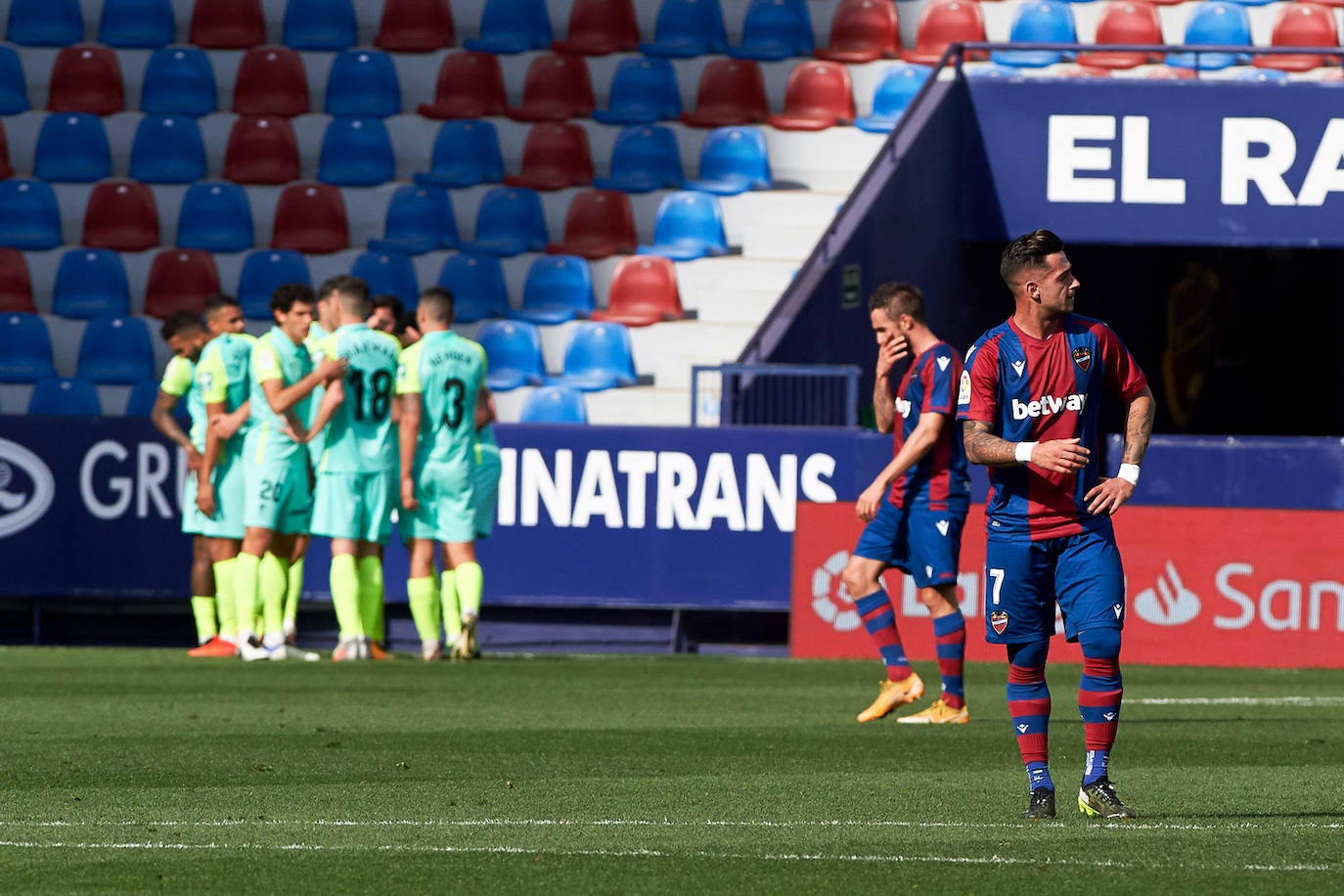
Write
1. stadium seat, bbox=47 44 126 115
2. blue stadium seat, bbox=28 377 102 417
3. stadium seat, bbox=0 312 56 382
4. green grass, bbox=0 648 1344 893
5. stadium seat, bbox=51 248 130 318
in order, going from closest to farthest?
green grass, bbox=0 648 1344 893 < blue stadium seat, bbox=28 377 102 417 < stadium seat, bbox=0 312 56 382 < stadium seat, bbox=51 248 130 318 < stadium seat, bbox=47 44 126 115

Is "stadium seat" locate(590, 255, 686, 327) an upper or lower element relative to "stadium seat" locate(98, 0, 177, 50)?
lower

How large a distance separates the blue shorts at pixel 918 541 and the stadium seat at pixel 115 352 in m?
9.62

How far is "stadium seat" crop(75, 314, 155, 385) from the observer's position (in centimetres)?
1842

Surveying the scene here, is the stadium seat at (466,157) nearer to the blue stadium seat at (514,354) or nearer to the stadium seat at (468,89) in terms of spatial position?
the stadium seat at (468,89)

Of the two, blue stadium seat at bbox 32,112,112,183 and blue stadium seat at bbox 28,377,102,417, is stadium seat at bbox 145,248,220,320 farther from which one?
blue stadium seat at bbox 32,112,112,183

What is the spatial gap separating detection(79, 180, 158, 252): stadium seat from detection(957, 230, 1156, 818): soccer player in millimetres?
14005

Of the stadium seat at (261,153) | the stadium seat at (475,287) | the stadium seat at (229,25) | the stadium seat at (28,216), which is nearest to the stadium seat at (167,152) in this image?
the stadium seat at (261,153)

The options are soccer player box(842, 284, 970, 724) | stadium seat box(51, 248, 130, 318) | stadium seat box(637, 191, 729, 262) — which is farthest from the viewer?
stadium seat box(637, 191, 729, 262)

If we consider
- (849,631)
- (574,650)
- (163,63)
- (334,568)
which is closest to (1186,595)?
(849,631)

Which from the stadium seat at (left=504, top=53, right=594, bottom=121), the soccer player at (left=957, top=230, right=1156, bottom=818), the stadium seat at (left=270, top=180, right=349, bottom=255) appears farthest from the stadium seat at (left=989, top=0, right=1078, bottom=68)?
the soccer player at (left=957, top=230, right=1156, bottom=818)

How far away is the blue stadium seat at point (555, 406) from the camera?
17.8 meters

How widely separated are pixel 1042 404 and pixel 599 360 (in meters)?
11.7

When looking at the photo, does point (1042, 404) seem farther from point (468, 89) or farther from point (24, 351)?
point (468, 89)

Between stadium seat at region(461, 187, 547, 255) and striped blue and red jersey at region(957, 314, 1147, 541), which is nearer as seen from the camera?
striped blue and red jersey at region(957, 314, 1147, 541)
